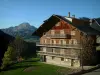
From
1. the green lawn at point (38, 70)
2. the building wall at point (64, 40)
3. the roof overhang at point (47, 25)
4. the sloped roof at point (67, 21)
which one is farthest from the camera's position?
the roof overhang at point (47, 25)

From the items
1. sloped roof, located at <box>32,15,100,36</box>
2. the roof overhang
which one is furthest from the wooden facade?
the roof overhang

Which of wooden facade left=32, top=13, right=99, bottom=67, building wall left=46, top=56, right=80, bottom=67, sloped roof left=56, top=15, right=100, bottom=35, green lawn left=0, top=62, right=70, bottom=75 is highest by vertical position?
sloped roof left=56, top=15, right=100, bottom=35

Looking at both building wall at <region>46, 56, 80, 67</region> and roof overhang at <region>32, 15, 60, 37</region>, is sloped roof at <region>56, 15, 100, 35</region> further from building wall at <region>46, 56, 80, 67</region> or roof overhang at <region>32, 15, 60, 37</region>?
building wall at <region>46, 56, 80, 67</region>

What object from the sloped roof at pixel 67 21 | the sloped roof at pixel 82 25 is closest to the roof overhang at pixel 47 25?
the sloped roof at pixel 67 21

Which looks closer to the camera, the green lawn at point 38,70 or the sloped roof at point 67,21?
the green lawn at point 38,70

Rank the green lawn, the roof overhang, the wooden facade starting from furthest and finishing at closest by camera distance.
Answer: the roof overhang
the wooden facade
the green lawn

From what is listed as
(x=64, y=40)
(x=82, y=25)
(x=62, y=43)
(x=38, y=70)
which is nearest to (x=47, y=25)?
(x=62, y=43)

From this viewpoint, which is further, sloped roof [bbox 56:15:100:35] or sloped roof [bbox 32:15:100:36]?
sloped roof [bbox 32:15:100:36]

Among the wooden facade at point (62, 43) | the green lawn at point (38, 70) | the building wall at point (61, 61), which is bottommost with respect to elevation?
the green lawn at point (38, 70)

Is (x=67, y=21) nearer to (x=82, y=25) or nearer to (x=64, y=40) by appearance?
(x=64, y=40)

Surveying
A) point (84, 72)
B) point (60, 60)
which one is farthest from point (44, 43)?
point (84, 72)

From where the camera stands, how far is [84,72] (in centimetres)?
3959

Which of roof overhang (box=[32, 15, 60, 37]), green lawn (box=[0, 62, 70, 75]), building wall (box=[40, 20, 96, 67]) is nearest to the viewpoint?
green lawn (box=[0, 62, 70, 75])

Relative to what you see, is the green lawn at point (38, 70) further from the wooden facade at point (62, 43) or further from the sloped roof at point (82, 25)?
the sloped roof at point (82, 25)
